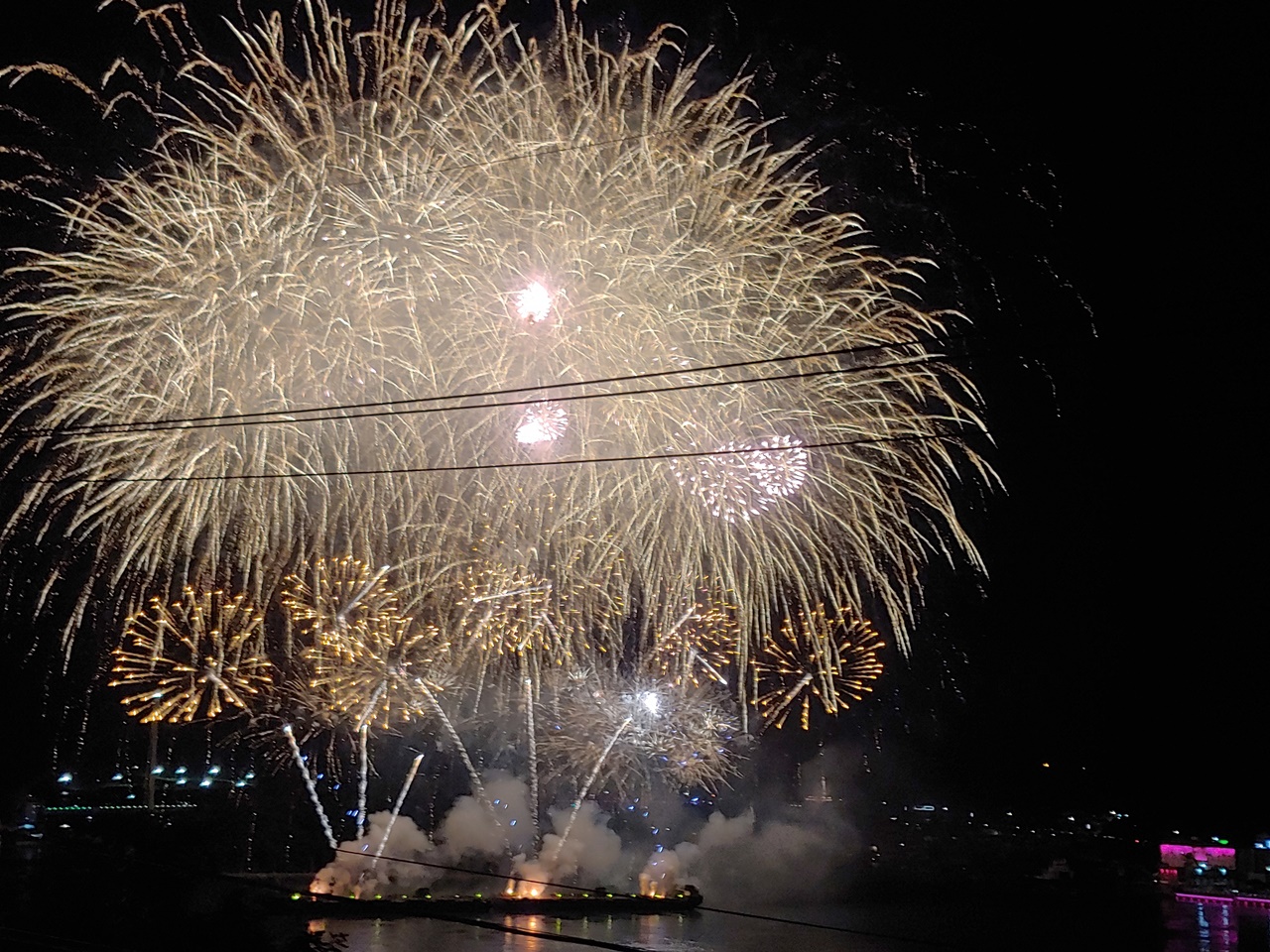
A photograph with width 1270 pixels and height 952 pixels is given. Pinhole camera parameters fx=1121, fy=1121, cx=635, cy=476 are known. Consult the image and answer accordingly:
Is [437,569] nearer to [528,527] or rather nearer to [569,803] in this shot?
[528,527]

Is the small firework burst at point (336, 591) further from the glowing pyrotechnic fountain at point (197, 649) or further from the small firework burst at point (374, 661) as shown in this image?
the glowing pyrotechnic fountain at point (197, 649)

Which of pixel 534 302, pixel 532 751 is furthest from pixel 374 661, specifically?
pixel 534 302

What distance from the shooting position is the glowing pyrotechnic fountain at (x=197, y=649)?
2238 centimetres

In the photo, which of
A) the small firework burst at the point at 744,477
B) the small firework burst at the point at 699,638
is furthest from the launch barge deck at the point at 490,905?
the small firework burst at the point at 744,477

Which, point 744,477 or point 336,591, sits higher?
point 744,477

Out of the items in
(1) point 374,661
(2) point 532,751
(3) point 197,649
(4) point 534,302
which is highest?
(4) point 534,302

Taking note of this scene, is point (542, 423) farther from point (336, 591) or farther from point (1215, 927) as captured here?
point (1215, 927)

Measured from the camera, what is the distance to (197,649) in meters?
24.3

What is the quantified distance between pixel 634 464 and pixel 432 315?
3.96m

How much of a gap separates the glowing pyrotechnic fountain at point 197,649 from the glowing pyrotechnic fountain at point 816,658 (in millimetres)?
12132

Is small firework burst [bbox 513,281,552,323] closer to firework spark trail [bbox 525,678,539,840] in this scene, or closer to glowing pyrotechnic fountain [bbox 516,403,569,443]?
glowing pyrotechnic fountain [bbox 516,403,569,443]

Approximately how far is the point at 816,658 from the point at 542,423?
1426cm

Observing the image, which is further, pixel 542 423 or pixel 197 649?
pixel 197 649

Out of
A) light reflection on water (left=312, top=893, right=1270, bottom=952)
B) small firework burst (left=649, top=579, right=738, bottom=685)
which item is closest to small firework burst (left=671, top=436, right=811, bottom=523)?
small firework burst (left=649, top=579, right=738, bottom=685)
